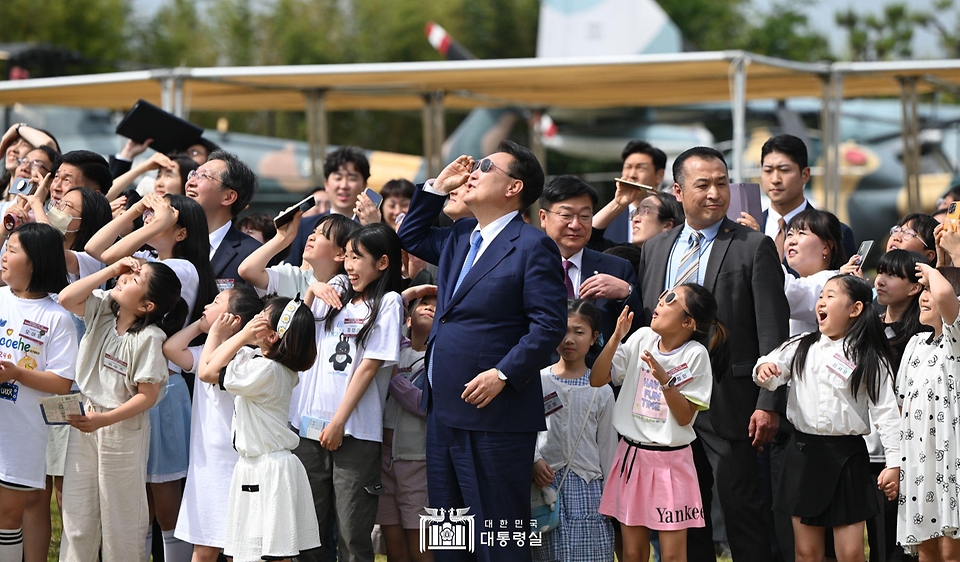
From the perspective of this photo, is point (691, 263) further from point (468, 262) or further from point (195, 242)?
point (195, 242)

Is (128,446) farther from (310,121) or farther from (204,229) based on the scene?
(310,121)

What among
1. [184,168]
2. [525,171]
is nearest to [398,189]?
[184,168]

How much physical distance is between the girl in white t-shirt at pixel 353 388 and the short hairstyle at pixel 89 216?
120 centimetres

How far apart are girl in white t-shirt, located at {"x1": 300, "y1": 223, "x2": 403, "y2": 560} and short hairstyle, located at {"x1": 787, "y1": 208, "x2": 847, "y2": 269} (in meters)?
1.89

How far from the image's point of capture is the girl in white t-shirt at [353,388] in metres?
4.21

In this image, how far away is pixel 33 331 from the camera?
4.25 meters

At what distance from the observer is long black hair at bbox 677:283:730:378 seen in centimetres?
415

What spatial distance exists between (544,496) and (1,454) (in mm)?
2192

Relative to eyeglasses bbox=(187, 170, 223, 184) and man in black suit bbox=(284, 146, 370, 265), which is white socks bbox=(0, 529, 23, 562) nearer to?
eyeglasses bbox=(187, 170, 223, 184)

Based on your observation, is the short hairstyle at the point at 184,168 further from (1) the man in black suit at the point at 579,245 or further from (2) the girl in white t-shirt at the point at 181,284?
(1) the man in black suit at the point at 579,245

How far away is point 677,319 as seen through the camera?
4.15 meters

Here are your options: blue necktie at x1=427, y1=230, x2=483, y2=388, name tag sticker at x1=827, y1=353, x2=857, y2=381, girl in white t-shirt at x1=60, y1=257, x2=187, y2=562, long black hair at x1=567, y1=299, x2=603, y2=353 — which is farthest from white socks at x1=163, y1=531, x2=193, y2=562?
name tag sticker at x1=827, y1=353, x2=857, y2=381

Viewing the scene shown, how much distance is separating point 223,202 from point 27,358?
1.19 metres

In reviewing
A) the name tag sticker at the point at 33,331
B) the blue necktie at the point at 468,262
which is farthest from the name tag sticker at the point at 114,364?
the blue necktie at the point at 468,262
